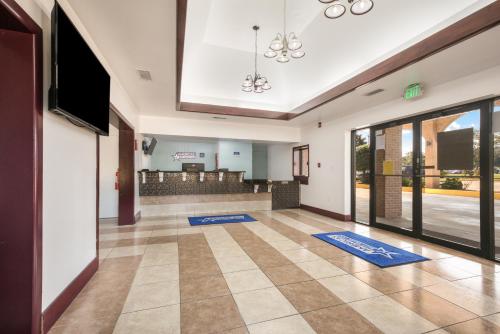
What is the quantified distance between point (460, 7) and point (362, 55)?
1.46m

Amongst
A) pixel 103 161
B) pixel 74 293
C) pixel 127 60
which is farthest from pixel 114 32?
pixel 103 161

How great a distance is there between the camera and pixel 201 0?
360cm

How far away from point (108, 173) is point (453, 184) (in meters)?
7.83

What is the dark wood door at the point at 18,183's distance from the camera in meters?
1.62

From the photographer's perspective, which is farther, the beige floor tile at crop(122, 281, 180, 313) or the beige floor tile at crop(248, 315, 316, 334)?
the beige floor tile at crop(122, 281, 180, 313)

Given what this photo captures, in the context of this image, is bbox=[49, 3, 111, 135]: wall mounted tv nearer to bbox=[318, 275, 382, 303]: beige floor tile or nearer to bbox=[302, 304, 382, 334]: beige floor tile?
bbox=[302, 304, 382, 334]: beige floor tile

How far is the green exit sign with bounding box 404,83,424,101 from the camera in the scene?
393cm

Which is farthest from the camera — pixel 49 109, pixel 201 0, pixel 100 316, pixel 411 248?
pixel 411 248

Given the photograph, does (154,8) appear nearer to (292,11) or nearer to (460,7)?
(292,11)

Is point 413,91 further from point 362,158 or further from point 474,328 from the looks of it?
point 474,328

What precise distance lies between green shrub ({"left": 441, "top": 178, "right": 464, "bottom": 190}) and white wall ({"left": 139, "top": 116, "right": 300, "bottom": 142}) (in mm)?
4506

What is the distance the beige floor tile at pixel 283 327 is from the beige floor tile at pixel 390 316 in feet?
1.93

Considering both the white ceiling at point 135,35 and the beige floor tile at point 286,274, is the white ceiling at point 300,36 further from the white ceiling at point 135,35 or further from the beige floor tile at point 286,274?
the beige floor tile at point 286,274

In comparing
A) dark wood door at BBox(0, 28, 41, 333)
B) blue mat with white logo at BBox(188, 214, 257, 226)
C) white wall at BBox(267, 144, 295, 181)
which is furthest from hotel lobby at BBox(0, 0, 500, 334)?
white wall at BBox(267, 144, 295, 181)
